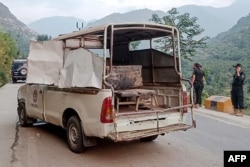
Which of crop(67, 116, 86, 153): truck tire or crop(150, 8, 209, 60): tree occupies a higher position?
crop(150, 8, 209, 60): tree

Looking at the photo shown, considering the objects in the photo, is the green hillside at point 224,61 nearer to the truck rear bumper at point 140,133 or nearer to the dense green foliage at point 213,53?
the dense green foliage at point 213,53

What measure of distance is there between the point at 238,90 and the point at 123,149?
6.48 meters

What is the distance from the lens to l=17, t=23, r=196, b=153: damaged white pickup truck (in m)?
6.01

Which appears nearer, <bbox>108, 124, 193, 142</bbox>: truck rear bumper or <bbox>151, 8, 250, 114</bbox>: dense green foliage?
<bbox>108, 124, 193, 142</bbox>: truck rear bumper

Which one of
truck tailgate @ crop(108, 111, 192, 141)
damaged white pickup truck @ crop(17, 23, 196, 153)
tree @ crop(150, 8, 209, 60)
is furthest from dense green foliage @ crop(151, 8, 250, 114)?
truck tailgate @ crop(108, 111, 192, 141)

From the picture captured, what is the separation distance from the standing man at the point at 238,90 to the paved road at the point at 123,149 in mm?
2725

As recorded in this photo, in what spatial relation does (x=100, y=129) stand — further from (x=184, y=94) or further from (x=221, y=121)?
(x=221, y=121)

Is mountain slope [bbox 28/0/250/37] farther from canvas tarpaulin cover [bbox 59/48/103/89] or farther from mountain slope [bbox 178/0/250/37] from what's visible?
canvas tarpaulin cover [bbox 59/48/103/89]

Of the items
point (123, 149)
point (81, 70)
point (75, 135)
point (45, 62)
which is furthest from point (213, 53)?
point (81, 70)

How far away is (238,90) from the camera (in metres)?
12.2

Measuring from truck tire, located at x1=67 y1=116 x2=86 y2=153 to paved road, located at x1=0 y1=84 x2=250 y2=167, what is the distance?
13 centimetres

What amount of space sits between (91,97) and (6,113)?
270 inches

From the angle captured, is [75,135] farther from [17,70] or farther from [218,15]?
[218,15]

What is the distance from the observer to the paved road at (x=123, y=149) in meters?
6.17
